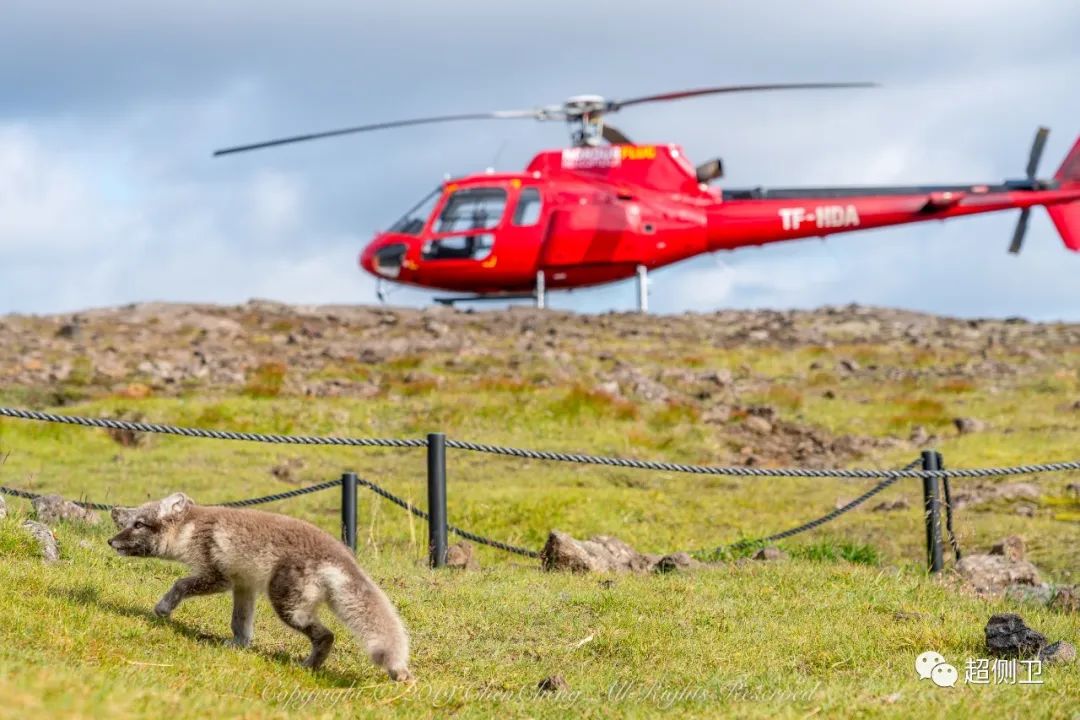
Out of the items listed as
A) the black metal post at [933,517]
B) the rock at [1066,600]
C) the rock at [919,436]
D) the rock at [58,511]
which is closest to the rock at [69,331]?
the rock at [919,436]

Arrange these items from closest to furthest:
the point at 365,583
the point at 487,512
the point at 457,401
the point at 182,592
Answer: the point at 365,583
the point at 182,592
the point at 487,512
the point at 457,401

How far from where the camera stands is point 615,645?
7578 millimetres

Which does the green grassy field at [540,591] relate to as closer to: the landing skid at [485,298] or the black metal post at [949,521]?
the black metal post at [949,521]

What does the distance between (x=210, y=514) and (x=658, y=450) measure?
11918 millimetres

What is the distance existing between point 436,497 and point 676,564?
185 cm

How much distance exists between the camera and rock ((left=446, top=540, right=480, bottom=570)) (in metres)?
10.2

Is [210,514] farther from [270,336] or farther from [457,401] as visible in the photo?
[270,336]

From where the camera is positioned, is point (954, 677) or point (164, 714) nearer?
point (164, 714)

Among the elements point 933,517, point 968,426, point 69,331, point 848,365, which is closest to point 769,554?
point 933,517

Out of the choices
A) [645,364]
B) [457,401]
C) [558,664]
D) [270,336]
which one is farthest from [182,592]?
[270,336]

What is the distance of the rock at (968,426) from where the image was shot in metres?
20.7

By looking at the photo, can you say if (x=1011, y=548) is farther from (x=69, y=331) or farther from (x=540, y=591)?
(x=69, y=331)

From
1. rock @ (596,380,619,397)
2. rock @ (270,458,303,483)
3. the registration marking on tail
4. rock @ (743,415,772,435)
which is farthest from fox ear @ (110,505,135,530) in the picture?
the registration marking on tail

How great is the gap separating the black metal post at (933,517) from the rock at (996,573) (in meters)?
0.20
